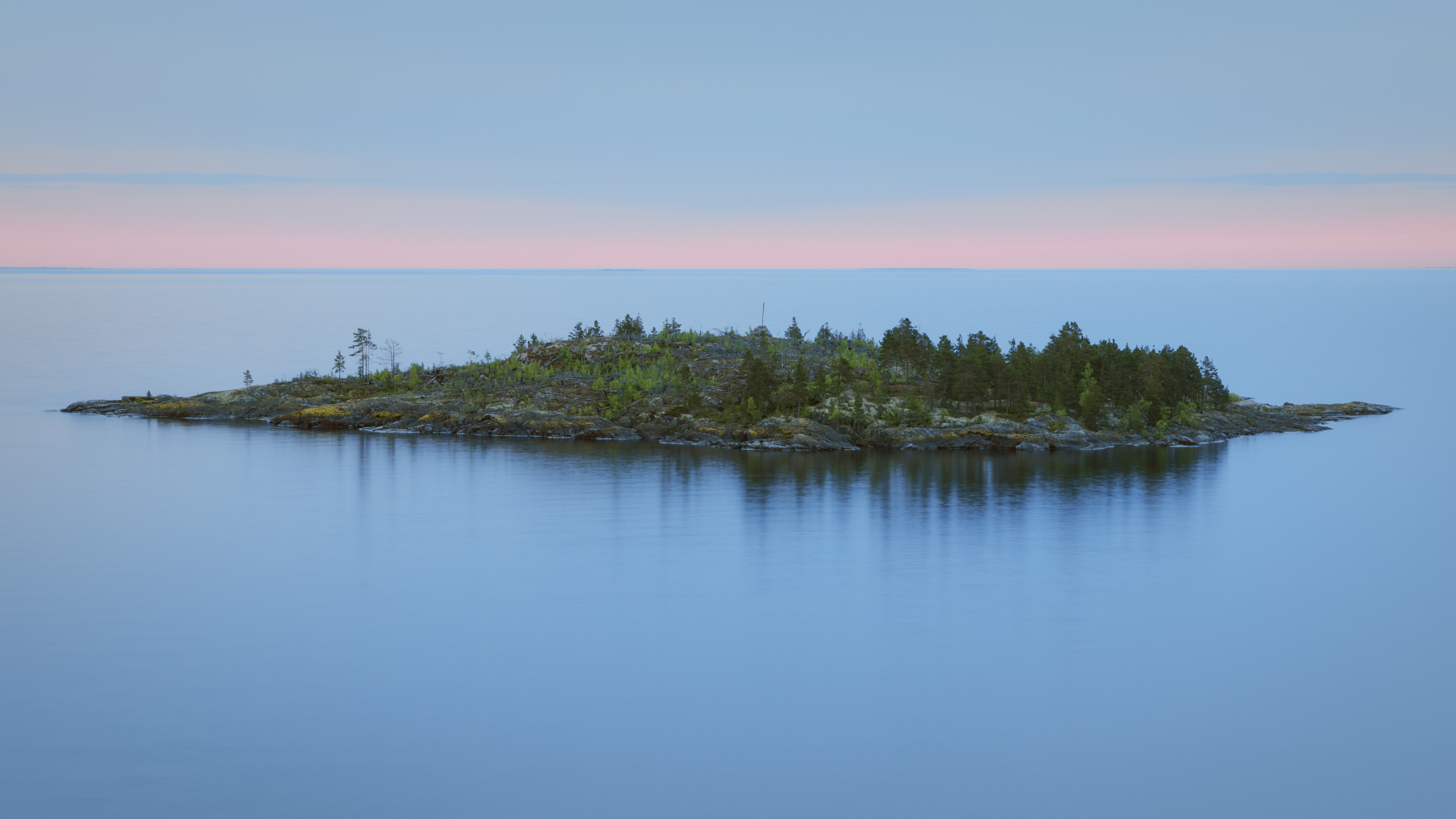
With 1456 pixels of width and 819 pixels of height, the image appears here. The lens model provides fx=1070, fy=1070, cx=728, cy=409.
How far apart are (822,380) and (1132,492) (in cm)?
2887

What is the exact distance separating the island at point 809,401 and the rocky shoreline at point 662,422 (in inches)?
5.4

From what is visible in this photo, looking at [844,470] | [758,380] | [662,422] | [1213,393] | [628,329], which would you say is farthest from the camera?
[628,329]

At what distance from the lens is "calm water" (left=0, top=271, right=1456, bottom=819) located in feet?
94.2

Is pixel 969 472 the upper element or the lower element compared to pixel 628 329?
lower

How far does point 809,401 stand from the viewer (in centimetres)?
8669

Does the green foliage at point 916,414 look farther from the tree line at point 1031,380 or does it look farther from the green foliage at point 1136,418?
the green foliage at point 1136,418

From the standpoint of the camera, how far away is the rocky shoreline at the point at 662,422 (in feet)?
268

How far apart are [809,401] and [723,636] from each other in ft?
157

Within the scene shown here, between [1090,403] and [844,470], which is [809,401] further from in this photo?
[1090,403]

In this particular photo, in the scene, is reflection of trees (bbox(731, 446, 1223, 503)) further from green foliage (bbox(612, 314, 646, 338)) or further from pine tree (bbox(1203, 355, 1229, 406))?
green foliage (bbox(612, 314, 646, 338))

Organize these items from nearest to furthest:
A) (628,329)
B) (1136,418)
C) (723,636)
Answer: (723,636)
(1136,418)
(628,329)

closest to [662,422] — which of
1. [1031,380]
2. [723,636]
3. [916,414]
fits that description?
[916,414]

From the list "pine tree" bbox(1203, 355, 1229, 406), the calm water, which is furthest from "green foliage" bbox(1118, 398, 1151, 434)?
"pine tree" bbox(1203, 355, 1229, 406)

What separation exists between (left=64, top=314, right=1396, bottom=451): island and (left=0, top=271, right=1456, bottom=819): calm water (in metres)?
6.27
